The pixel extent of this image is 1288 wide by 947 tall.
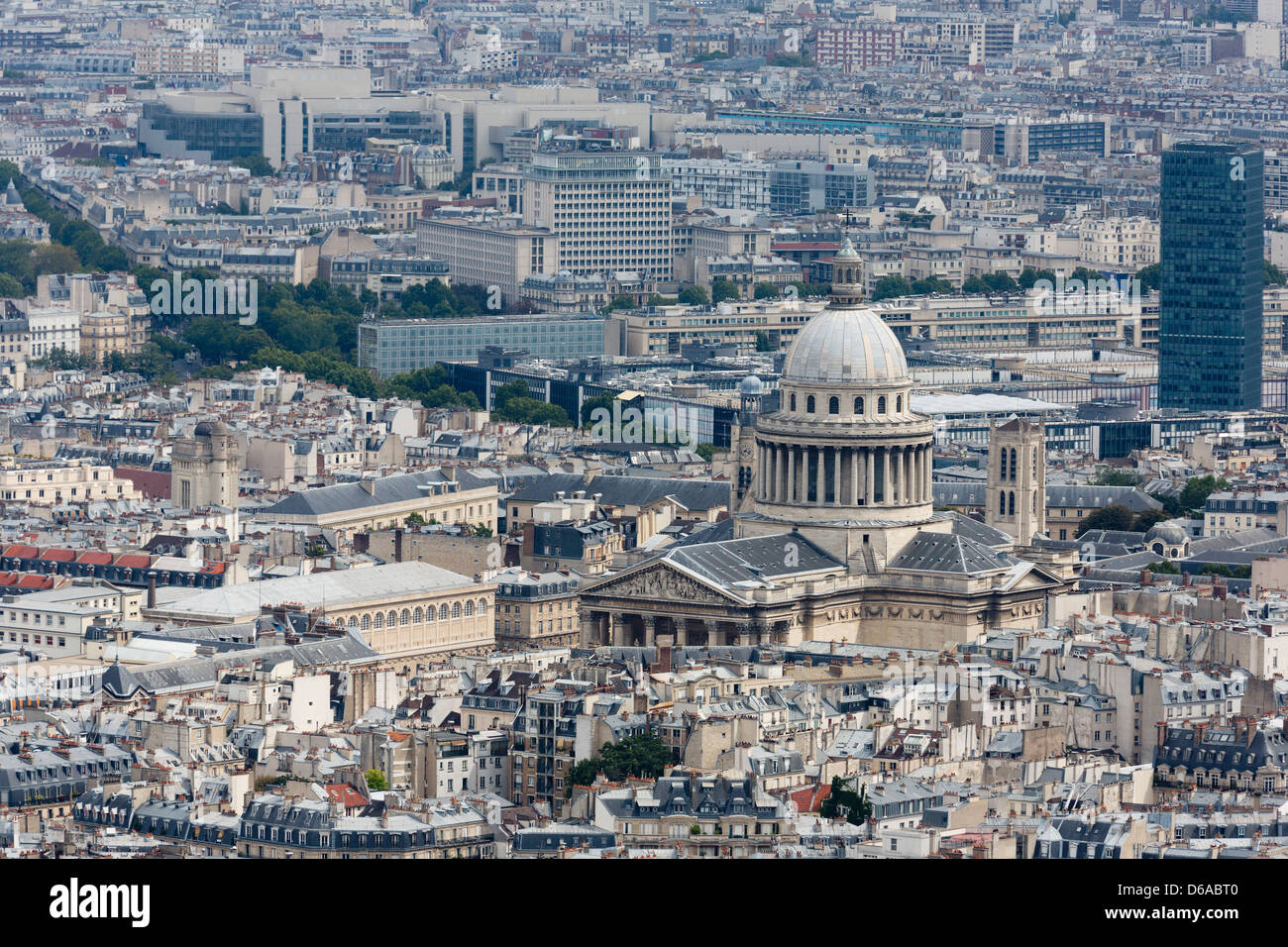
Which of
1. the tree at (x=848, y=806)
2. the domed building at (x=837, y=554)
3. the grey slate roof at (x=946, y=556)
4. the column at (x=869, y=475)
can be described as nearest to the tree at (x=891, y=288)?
the domed building at (x=837, y=554)

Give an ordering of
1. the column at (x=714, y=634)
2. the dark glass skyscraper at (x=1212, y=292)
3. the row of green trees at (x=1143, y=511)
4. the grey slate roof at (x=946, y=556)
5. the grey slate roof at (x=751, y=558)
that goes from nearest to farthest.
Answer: the column at (x=714, y=634) → the grey slate roof at (x=751, y=558) → the grey slate roof at (x=946, y=556) → the row of green trees at (x=1143, y=511) → the dark glass skyscraper at (x=1212, y=292)

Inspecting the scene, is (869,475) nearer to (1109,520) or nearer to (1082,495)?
(1109,520)

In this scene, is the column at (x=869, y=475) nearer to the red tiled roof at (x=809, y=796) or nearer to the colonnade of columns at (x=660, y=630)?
the colonnade of columns at (x=660, y=630)

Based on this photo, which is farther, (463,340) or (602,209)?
(602,209)

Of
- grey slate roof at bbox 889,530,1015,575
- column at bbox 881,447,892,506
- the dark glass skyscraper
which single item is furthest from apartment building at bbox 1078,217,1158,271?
grey slate roof at bbox 889,530,1015,575

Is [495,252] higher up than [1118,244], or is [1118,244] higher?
[495,252]

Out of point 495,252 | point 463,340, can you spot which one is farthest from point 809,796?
point 495,252
